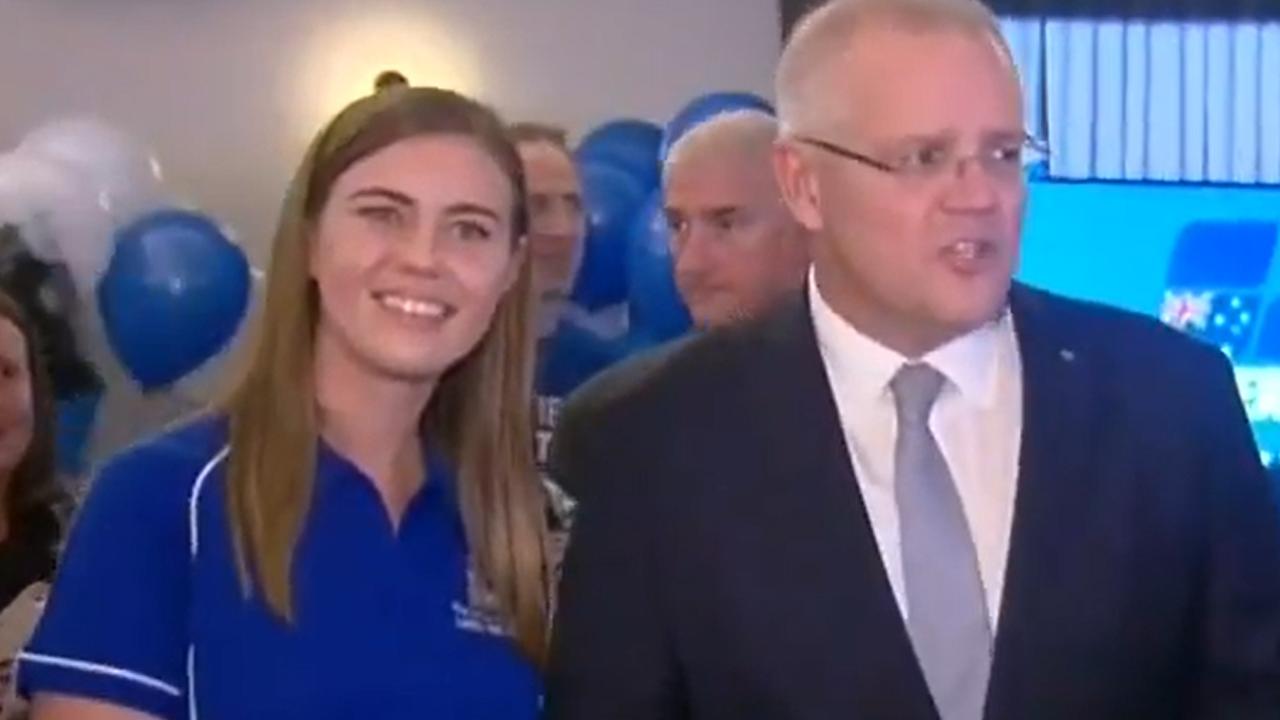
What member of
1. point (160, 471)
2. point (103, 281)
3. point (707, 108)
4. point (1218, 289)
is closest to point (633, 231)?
point (707, 108)

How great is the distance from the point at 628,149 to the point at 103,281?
3.08 feet

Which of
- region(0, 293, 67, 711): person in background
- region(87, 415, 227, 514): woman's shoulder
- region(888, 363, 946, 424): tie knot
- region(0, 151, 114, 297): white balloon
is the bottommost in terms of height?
region(0, 293, 67, 711): person in background

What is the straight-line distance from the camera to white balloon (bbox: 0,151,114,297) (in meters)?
3.69

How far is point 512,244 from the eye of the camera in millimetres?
1765

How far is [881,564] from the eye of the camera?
1623mm

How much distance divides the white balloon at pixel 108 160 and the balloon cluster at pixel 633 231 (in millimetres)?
782

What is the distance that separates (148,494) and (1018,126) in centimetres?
70

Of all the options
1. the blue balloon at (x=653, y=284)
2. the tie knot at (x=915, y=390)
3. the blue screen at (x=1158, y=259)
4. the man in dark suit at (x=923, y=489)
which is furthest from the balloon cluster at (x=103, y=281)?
the tie knot at (x=915, y=390)

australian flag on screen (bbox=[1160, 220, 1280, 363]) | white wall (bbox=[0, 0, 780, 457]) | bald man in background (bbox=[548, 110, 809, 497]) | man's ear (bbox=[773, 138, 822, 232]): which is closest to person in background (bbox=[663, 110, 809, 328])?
bald man in background (bbox=[548, 110, 809, 497])

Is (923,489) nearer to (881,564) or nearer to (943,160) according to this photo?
(881,564)

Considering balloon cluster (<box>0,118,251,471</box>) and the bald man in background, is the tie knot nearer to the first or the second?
the bald man in background

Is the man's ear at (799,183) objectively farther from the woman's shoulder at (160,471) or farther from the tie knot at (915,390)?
the woman's shoulder at (160,471)

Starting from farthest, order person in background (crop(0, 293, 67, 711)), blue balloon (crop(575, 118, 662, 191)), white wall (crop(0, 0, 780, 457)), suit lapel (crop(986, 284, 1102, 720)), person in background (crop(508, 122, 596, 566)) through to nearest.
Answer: white wall (crop(0, 0, 780, 457))
blue balloon (crop(575, 118, 662, 191))
person in background (crop(508, 122, 596, 566))
person in background (crop(0, 293, 67, 711))
suit lapel (crop(986, 284, 1102, 720))

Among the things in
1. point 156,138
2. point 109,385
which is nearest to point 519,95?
point 156,138
